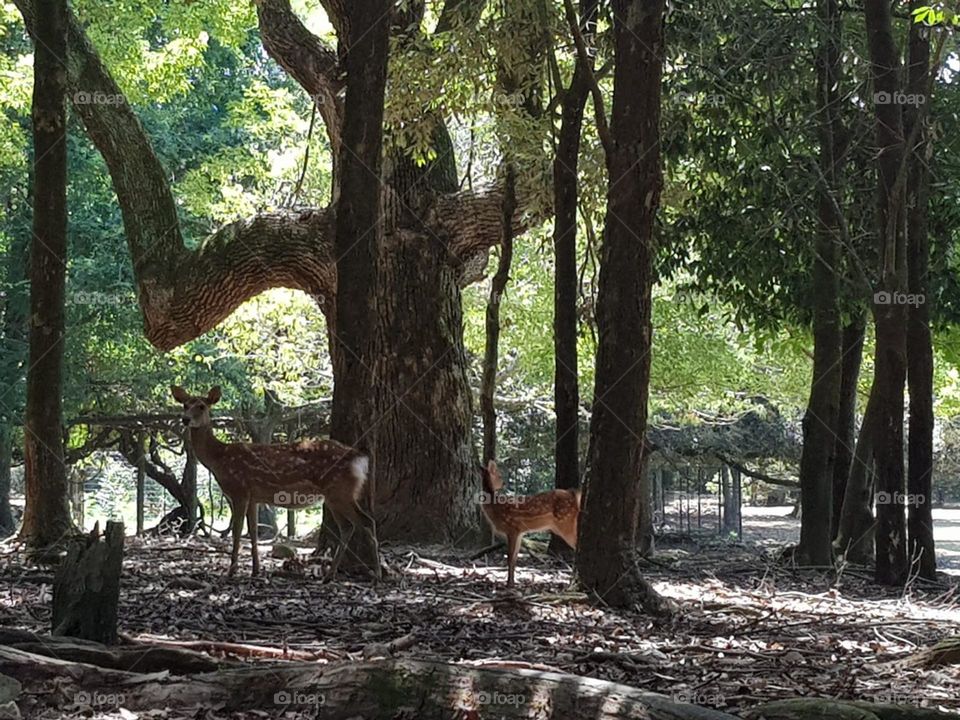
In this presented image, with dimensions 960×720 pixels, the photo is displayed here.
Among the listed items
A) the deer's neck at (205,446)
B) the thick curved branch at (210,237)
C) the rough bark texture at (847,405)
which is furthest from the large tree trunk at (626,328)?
the rough bark texture at (847,405)

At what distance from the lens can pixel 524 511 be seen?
1024 centimetres

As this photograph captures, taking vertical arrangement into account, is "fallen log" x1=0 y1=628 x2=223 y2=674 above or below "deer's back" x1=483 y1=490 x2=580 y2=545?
below

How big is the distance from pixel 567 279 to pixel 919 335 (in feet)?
14.9

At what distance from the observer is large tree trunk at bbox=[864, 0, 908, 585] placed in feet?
40.6

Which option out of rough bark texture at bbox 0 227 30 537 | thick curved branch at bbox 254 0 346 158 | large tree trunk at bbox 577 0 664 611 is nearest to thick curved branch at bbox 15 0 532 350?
thick curved branch at bbox 254 0 346 158

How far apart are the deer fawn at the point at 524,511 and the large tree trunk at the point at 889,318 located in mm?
3760

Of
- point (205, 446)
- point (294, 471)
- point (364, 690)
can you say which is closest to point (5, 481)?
point (205, 446)

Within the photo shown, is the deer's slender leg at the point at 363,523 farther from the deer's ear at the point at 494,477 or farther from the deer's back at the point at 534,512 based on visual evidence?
the deer's ear at the point at 494,477

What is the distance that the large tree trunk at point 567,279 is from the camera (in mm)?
11914

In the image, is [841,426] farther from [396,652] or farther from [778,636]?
[396,652]

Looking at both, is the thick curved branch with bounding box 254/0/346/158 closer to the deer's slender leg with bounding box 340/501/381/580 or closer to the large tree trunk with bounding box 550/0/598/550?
the large tree trunk with bounding box 550/0/598/550

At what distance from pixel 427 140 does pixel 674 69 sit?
2.77 meters

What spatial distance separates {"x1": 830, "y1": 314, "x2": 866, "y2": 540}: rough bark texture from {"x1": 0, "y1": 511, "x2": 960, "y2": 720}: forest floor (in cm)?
321

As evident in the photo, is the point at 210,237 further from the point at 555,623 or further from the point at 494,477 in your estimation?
the point at 555,623
